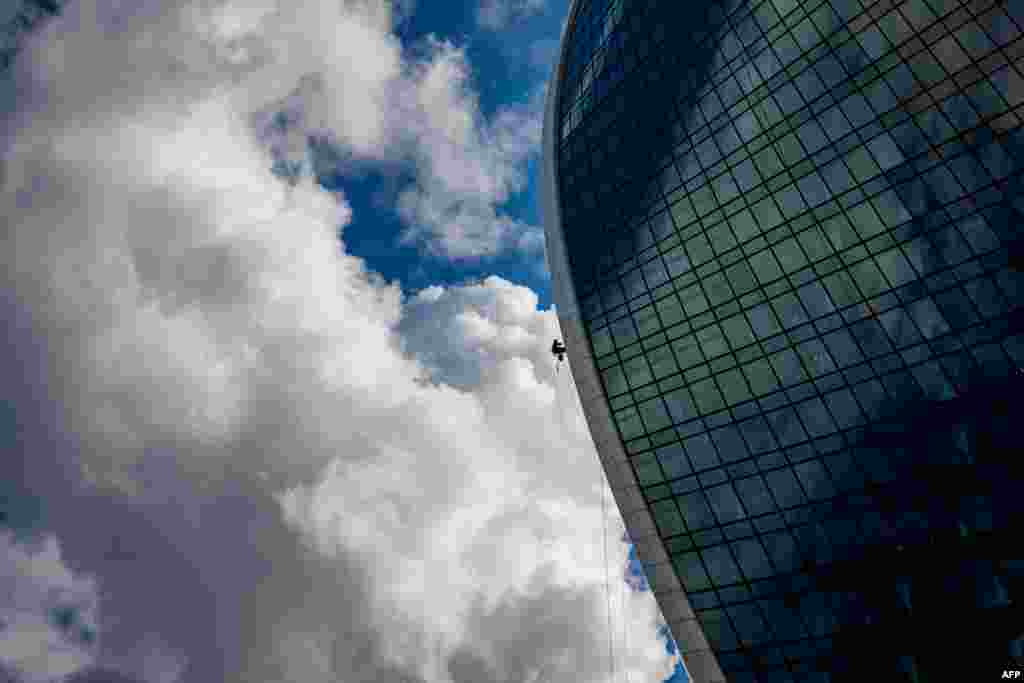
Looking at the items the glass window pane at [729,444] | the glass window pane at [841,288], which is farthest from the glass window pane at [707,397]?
the glass window pane at [841,288]

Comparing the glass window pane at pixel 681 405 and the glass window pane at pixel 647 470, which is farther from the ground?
the glass window pane at pixel 681 405

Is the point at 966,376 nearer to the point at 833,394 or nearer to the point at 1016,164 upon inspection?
the point at 833,394

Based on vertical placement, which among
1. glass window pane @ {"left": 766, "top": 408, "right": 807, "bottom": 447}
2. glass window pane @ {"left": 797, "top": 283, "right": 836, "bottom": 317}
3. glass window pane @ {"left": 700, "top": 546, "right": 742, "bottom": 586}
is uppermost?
glass window pane @ {"left": 797, "top": 283, "right": 836, "bottom": 317}

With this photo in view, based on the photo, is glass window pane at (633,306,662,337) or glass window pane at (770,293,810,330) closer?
glass window pane at (770,293,810,330)

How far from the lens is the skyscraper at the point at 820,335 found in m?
33.8

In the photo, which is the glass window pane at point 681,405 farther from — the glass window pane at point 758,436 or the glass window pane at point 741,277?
the glass window pane at point 741,277

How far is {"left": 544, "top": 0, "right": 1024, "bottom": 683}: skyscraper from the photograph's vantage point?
33.8 meters

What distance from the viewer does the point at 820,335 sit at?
38875 millimetres

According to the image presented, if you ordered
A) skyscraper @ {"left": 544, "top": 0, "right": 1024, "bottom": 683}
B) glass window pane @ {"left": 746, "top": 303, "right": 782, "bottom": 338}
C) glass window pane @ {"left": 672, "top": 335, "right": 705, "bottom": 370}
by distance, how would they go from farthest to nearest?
glass window pane @ {"left": 672, "top": 335, "right": 705, "bottom": 370} < glass window pane @ {"left": 746, "top": 303, "right": 782, "bottom": 338} < skyscraper @ {"left": 544, "top": 0, "right": 1024, "bottom": 683}

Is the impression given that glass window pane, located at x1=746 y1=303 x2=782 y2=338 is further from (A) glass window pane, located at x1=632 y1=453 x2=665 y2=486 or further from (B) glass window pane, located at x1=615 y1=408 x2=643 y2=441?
(A) glass window pane, located at x1=632 y1=453 x2=665 y2=486

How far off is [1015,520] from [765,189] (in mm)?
23452

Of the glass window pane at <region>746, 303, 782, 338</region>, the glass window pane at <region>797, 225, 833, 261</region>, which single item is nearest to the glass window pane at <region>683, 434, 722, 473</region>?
the glass window pane at <region>746, 303, 782, 338</region>

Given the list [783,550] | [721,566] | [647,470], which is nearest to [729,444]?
[647,470]

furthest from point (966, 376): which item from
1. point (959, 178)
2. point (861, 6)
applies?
point (861, 6)
